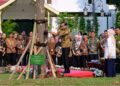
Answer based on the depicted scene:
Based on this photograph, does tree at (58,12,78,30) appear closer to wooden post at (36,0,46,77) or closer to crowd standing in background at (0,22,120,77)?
crowd standing in background at (0,22,120,77)

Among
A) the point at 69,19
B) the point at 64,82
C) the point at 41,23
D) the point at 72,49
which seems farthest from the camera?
the point at 69,19

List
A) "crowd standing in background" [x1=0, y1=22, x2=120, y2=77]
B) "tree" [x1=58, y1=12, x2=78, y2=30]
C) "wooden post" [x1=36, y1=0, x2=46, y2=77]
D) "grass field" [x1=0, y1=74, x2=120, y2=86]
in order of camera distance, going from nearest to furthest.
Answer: "grass field" [x1=0, y1=74, x2=120, y2=86], "wooden post" [x1=36, y1=0, x2=46, y2=77], "crowd standing in background" [x1=0, y1=22, x2=120, y2=77], "tree" [x1=58, y1=12, x2=78, y2=30]

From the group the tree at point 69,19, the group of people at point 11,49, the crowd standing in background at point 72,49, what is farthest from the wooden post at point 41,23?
the tree at point 69,19

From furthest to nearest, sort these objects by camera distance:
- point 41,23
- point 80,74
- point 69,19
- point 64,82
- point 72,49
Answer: point 69,19 < point 72,49 < point 80,74 < point 41,23 < point 64,82

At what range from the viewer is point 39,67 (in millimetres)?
21672

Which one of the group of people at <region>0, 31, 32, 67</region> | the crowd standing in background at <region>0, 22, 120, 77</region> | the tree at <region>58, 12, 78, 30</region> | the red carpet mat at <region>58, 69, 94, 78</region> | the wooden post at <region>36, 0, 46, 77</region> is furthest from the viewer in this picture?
the tree at <region>58, 12, 78, 30</region>

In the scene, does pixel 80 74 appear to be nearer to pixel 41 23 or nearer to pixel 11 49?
pixel 41 23

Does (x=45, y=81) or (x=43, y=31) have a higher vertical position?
(x=43, y=31)

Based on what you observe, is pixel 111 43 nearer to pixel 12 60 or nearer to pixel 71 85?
pixel 71 85

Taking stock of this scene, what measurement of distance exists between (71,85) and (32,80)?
1915 millimetres

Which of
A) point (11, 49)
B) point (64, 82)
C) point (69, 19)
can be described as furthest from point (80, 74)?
point (69, 19)

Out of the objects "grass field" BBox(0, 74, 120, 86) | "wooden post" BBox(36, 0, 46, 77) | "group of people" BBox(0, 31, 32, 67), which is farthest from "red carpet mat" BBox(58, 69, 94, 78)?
"group of people" BBox(0, 31, 32, 67)

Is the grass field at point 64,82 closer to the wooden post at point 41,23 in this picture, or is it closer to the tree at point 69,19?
the wooden post at point 41,23

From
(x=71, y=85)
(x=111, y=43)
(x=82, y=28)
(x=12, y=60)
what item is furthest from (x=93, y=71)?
(x=82, y=28)
